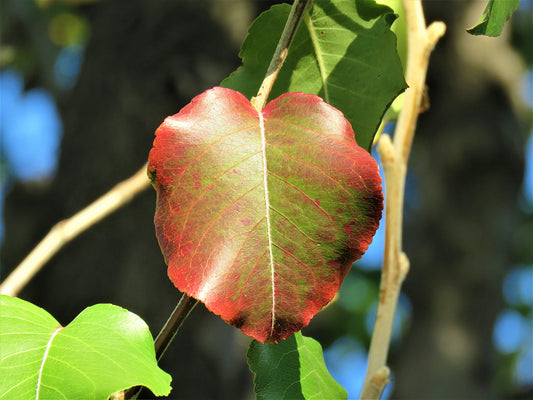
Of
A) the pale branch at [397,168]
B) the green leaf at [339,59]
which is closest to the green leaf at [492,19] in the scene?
the green leaf at [339,59]

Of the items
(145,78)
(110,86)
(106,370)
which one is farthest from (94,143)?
(106,370)

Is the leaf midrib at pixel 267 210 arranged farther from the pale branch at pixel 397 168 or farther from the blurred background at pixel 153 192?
the blurred background at pixel 153 192

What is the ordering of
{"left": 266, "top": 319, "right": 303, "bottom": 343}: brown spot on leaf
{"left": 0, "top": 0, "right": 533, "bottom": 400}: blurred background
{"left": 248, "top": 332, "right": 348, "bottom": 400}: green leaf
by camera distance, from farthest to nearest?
{"left": 0, "top": 0, "right": 533, "bottom": 400}: blurred background → {"left": 248, "top": 332, "right": 348, "bottom": 400}: green leaf → {"left": 266, "top": 319, "right": 303, "bottom": 343}: brown spot on leaf

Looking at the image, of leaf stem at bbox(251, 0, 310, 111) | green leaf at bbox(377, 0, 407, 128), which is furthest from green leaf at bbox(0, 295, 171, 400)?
green leaf at bbox(377, 0, 407, 128)

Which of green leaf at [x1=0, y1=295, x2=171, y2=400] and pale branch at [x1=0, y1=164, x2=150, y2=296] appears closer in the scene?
green leaf at [x1=0, y1=295, x2=171, y2=400]

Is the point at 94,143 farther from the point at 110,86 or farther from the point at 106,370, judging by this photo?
the point at 106,370

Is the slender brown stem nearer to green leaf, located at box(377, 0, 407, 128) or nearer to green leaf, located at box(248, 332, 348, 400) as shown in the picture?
green leaf, located at box(248, 332, 348, 400)

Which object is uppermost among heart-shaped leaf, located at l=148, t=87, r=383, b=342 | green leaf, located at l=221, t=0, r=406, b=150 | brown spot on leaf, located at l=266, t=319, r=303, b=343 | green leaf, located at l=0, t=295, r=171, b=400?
green leaf, located at l=221, t=0, r=406, b=150
